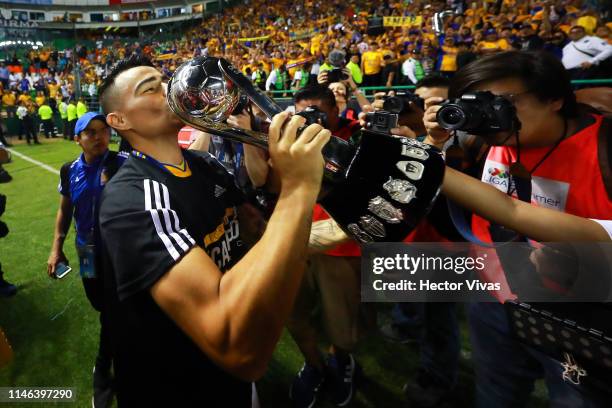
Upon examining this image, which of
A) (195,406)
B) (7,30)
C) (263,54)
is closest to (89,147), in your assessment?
(195,406)

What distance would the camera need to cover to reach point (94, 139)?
249 cm

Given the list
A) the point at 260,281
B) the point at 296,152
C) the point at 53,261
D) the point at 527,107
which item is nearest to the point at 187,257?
the point at 260,281

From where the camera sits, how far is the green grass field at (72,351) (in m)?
2.34

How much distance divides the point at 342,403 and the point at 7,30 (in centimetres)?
3640

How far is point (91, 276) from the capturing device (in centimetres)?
179

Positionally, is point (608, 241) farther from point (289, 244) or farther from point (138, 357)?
point (138, 357)

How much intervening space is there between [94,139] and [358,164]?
7.42 feet

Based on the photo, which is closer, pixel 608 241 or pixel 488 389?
pixel 608 241

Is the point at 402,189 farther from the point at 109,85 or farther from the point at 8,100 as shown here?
the point at 8,100

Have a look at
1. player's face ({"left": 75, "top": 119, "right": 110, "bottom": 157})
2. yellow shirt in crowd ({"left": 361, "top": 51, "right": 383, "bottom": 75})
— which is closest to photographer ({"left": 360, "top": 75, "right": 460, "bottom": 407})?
player's face ({"left": 75, "top": 119, "right": 110, "bottom": 157})

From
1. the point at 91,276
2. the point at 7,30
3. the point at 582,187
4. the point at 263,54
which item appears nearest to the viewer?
the point at 582,187

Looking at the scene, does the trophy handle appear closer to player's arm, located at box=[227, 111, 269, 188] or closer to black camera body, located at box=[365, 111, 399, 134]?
black camera body, located at box=[365, 111, 399, 134]

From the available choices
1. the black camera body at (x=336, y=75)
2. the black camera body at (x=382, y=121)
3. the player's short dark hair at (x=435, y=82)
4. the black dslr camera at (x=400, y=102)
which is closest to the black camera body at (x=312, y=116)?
the black camera body at (x=382, y=121)

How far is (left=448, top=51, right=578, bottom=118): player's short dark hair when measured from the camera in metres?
1.18
